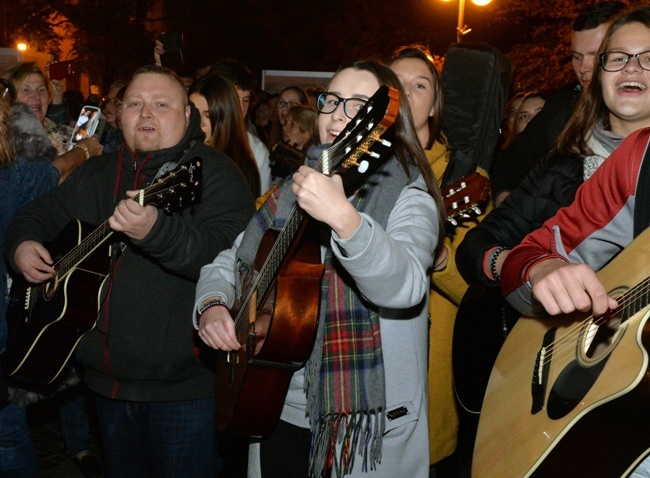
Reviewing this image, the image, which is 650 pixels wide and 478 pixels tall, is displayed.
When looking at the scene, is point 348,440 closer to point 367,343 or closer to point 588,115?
point 367,343

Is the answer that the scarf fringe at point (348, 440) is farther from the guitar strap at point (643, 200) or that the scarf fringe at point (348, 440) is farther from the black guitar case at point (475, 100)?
the black guitar case at point (475, 100)

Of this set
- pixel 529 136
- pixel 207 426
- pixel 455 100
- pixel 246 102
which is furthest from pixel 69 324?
pixel 246 102

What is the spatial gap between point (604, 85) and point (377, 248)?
47.4 inches

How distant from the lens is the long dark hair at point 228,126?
496cm

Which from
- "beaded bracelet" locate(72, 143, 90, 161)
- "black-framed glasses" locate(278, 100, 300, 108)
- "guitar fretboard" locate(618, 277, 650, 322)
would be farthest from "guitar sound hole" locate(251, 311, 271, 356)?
"black-framed glasses" locate(278, 100, 300, 108)


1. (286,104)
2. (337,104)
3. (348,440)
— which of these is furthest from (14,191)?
(286,104)

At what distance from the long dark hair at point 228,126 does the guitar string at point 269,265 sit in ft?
7.07

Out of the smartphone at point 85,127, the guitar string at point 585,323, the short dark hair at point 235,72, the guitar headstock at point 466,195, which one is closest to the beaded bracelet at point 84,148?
the smartphone at point 85,127

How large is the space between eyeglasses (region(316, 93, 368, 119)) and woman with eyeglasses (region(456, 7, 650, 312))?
2.32ft

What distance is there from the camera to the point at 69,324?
3521 mm

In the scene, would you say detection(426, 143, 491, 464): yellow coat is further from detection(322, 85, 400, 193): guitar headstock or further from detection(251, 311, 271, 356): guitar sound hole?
detection(322, 85, 400, 193): guitar headstock

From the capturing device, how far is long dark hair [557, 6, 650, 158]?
2.84 m

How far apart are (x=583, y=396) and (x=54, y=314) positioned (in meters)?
2.55

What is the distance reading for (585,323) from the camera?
7.20 feet
